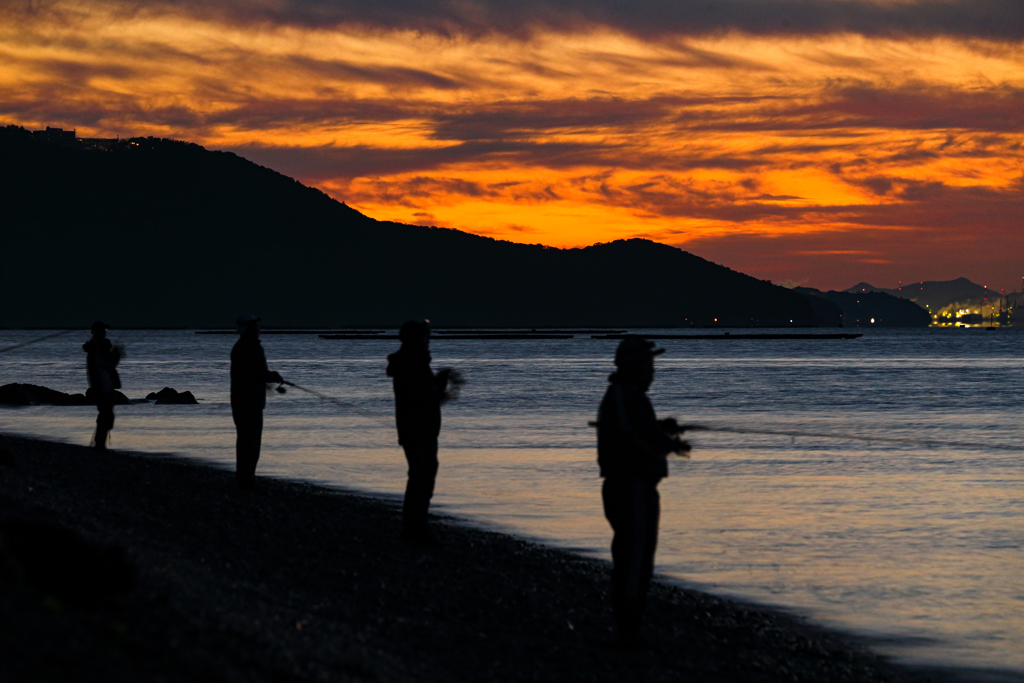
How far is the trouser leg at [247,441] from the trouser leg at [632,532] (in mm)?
6418

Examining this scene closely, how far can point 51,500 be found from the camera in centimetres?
1067

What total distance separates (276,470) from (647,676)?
1314cm

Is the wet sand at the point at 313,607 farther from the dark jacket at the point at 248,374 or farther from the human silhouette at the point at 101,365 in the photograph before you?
the human silhouette at the point at 101,365

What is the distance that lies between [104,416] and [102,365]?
1.62 metres

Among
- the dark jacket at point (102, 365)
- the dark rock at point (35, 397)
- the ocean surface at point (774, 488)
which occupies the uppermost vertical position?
the dark jacket at point (102, 365)

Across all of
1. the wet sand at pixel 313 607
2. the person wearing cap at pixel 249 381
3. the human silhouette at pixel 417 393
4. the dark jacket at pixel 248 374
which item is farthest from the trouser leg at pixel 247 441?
the human silhouette at pixel 417 393

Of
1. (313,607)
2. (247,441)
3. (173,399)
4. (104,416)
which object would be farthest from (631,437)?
(173,399)

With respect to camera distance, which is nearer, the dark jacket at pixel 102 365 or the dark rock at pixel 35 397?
the dark jacket at pixel 102 365

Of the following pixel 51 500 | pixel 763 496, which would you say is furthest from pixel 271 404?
pixel 51 500

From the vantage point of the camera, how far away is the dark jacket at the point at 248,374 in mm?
12367

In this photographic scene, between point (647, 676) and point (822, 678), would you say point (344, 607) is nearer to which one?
point (647, 676)

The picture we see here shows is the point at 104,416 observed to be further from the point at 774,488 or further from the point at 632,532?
the point at 632,532

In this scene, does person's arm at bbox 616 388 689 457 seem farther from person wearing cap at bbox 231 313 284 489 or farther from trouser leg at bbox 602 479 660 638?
person wearing cap at bbox 231 313 284 489

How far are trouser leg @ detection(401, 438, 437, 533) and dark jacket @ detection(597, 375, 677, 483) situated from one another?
3323mm
